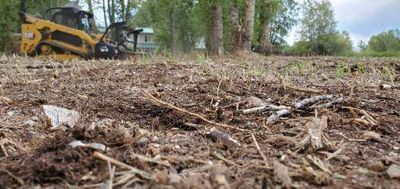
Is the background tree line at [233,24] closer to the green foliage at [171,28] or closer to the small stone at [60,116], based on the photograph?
the green foliage at [171,28]

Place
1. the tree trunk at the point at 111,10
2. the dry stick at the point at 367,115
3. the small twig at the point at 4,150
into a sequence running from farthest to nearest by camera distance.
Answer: the tree trunk at the point at 111,10 < the dry stick at the point at 367,115 < the small twig at the point at 4,150

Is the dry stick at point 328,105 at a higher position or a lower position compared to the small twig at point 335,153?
higher

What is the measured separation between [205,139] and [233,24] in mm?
11719

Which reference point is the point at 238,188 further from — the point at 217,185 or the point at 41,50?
the point at 41,50

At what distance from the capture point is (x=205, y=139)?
2.08 meters

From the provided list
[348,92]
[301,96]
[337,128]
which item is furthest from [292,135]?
[348,92]

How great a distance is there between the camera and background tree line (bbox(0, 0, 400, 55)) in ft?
48.9

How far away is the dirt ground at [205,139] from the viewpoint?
1.52 meters

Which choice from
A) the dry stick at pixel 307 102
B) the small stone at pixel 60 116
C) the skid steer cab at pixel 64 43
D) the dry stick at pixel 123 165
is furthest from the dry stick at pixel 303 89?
the skid steer cab at pixel 64 43

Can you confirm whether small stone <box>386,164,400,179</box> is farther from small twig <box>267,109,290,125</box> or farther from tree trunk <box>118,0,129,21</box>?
tree trunk <box>118,0,129,21</box>

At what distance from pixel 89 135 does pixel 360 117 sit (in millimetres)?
1316

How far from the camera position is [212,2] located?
14.9m

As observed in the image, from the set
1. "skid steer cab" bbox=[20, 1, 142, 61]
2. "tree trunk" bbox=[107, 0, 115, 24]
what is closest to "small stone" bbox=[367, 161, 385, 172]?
"skid steer cab" bbox=[20, 1, 142, 61]

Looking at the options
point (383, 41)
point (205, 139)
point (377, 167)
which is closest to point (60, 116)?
point (205, 139)
